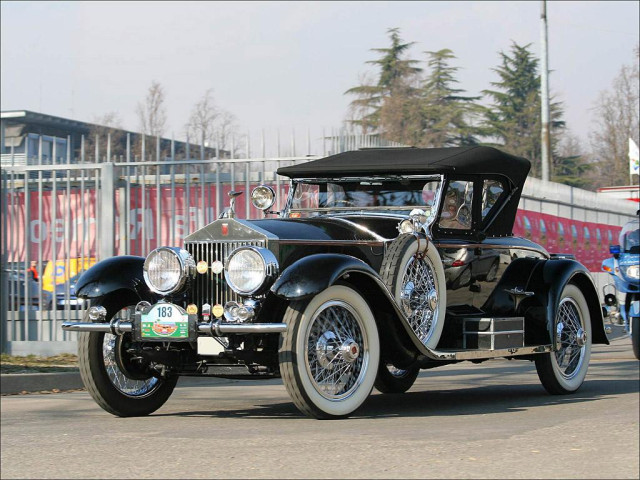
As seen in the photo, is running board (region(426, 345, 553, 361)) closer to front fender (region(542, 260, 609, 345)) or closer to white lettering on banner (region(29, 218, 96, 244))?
front fender (region(542, 260, 609, 345))

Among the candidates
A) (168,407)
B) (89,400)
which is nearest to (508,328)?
(168,407)

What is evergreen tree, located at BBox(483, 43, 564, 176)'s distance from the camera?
60750 millimetres

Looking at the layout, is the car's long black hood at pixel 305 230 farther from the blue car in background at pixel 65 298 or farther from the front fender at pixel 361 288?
the blue car in background at pixel 65 298

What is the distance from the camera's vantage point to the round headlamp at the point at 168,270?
7578mm

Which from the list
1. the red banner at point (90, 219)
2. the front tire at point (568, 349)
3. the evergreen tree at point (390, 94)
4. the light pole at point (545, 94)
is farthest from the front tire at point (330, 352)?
the evergreen tree at point (390, 94)

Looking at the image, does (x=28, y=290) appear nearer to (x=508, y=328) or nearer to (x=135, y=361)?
(x=135, y=361)

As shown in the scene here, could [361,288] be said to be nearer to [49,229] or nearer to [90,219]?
[90,219]

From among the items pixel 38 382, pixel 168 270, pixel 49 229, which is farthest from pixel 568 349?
pixel 49 229

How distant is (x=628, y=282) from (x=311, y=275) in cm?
675

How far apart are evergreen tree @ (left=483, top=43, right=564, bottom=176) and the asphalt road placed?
5216cm

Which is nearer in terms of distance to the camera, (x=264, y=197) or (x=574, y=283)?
(x=264, y=197)

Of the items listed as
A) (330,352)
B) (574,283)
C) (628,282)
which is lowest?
(330,352)

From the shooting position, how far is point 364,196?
922 centimetres

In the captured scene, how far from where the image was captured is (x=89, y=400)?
30.0ft
